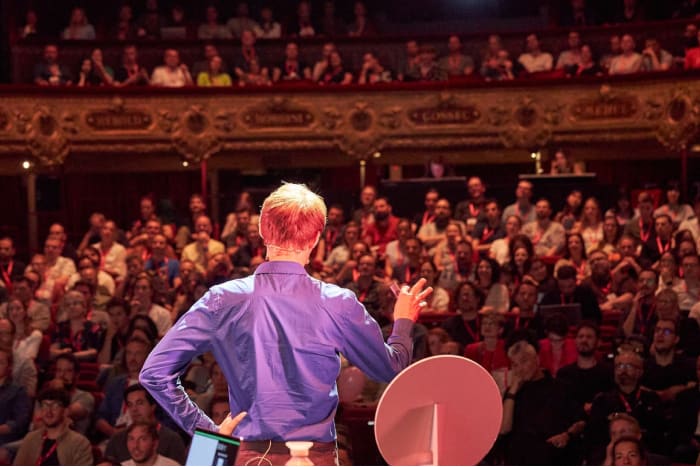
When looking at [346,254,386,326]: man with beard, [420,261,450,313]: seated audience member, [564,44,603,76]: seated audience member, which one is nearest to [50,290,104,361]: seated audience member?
[346,254,386,326]: man with beard

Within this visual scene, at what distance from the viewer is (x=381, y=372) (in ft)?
8.20

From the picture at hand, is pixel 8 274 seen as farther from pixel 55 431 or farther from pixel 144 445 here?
pixel 144 445

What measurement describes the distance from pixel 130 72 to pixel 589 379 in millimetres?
7333

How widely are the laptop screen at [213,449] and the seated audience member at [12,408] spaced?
447 cm

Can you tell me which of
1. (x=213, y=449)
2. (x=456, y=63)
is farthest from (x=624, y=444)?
(x=456, y=63)

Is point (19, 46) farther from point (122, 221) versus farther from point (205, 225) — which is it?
point (205, 225)

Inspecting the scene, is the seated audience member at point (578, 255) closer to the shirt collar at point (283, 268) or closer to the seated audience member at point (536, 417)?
the seated audience member at point (536, 417)

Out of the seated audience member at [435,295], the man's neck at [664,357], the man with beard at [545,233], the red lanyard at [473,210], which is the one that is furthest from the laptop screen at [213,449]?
the red lanyard at [473,210]

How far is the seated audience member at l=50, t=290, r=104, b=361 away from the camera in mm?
7195

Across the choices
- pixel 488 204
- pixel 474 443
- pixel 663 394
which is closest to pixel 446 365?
pixel 474 443

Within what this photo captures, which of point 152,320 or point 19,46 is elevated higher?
point 19,46

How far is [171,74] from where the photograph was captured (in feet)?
38.7

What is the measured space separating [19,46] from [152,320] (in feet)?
21.2

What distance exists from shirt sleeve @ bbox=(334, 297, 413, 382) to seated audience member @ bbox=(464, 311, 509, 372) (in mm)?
3951
